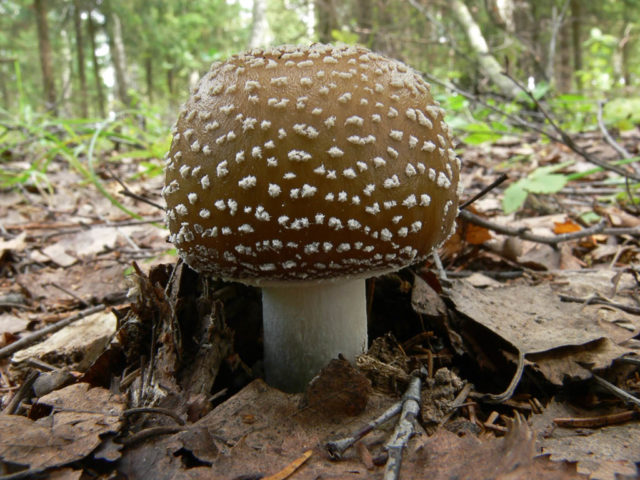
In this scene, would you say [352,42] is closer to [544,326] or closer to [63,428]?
[544,326]

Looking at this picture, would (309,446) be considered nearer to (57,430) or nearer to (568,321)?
(57,430)

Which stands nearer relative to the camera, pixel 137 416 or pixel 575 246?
pixel 137 416

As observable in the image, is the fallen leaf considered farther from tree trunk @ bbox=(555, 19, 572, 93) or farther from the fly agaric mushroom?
tree trunk @ bbox=(555, 19, 572, 93)

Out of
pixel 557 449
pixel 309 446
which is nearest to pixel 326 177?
pixel 309 446

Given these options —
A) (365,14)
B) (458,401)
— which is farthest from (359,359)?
(365,14)

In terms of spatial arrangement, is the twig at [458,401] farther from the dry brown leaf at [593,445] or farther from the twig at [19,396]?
the twig at [19,396]

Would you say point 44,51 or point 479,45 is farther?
point 44,51
